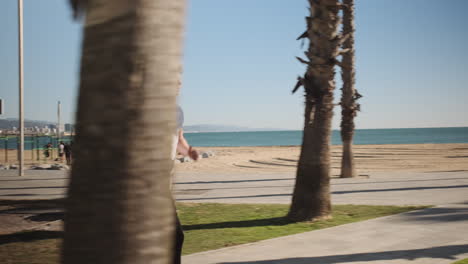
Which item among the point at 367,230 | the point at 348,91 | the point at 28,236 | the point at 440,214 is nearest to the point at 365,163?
the point at 348,91

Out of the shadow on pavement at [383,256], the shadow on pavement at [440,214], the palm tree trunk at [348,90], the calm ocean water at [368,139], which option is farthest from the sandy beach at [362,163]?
the calm ocean water at [368,139]

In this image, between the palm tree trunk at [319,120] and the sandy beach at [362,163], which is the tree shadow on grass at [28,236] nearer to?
the palm tree trunk at [319,120]

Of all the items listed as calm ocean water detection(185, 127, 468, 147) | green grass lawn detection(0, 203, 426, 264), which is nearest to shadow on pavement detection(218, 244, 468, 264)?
green grass lawn detection(0, 203, 426, 264)

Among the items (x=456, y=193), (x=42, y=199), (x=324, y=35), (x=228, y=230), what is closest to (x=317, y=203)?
(x=228, y=230)

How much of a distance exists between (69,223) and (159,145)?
533 mm

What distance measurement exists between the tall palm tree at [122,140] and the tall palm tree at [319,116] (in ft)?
18.0

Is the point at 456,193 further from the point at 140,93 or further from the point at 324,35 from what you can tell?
the point at 140,93

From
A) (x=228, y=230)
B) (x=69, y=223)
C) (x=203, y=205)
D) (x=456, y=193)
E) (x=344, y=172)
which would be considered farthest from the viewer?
(x=344, y=172)

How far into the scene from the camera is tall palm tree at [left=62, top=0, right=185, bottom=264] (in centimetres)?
183

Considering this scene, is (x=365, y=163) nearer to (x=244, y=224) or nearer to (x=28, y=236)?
(x=244, y=224)

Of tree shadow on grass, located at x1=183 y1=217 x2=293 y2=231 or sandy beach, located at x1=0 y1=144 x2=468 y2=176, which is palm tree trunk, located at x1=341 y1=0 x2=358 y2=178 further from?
tree shadow on grass, located at x1=183 y1=217 x2=293 y2=231

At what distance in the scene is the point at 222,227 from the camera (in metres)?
7.03

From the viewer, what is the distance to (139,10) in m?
1.91

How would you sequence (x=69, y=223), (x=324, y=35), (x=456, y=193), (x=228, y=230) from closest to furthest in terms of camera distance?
(x=69, y=223), (x=228, y=230), (x=324, y=35), (x=456, y=193)
